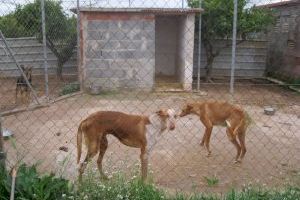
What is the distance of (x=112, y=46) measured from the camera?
1259cm

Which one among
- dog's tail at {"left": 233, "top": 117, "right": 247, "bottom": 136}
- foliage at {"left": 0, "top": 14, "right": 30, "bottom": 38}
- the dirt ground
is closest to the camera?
the dirt ground

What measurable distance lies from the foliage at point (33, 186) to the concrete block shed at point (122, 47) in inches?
331

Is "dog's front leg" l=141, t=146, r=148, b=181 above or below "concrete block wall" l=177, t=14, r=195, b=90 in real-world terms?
below

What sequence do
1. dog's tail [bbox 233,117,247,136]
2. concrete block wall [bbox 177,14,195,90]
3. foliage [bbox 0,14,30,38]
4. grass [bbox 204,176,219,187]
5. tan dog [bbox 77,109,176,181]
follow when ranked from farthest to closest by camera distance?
foliage [bbox 0,14,30,38] < concrete block wall [bbox 177,14,195,90] < dog's tail [bbox 233,117,247,136] < grass [bbox 204,176,219,187] < tan dog [bbox 77,109,176,181]

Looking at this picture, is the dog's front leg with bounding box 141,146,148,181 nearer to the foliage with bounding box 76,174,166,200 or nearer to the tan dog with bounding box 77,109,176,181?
the tan dog with bounding box 77,109,176,181

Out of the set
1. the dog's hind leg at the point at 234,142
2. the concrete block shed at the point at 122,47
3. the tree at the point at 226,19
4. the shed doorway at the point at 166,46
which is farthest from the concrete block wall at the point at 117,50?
the dog's hind leg at the point at 234,142

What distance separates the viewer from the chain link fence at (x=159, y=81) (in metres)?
6.41

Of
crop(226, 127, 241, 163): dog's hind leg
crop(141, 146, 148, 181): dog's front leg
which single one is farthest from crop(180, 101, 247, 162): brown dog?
crop(141, 146, 148, 181): dog's front leg

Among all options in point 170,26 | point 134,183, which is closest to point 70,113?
point 134,183

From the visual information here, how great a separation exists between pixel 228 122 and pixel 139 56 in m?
6.50

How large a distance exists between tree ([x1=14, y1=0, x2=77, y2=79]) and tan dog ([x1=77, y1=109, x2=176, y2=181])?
8.70m

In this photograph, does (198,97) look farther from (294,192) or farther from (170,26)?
(294,192)

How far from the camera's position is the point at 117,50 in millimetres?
12633

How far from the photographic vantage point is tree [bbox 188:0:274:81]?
533 inches
